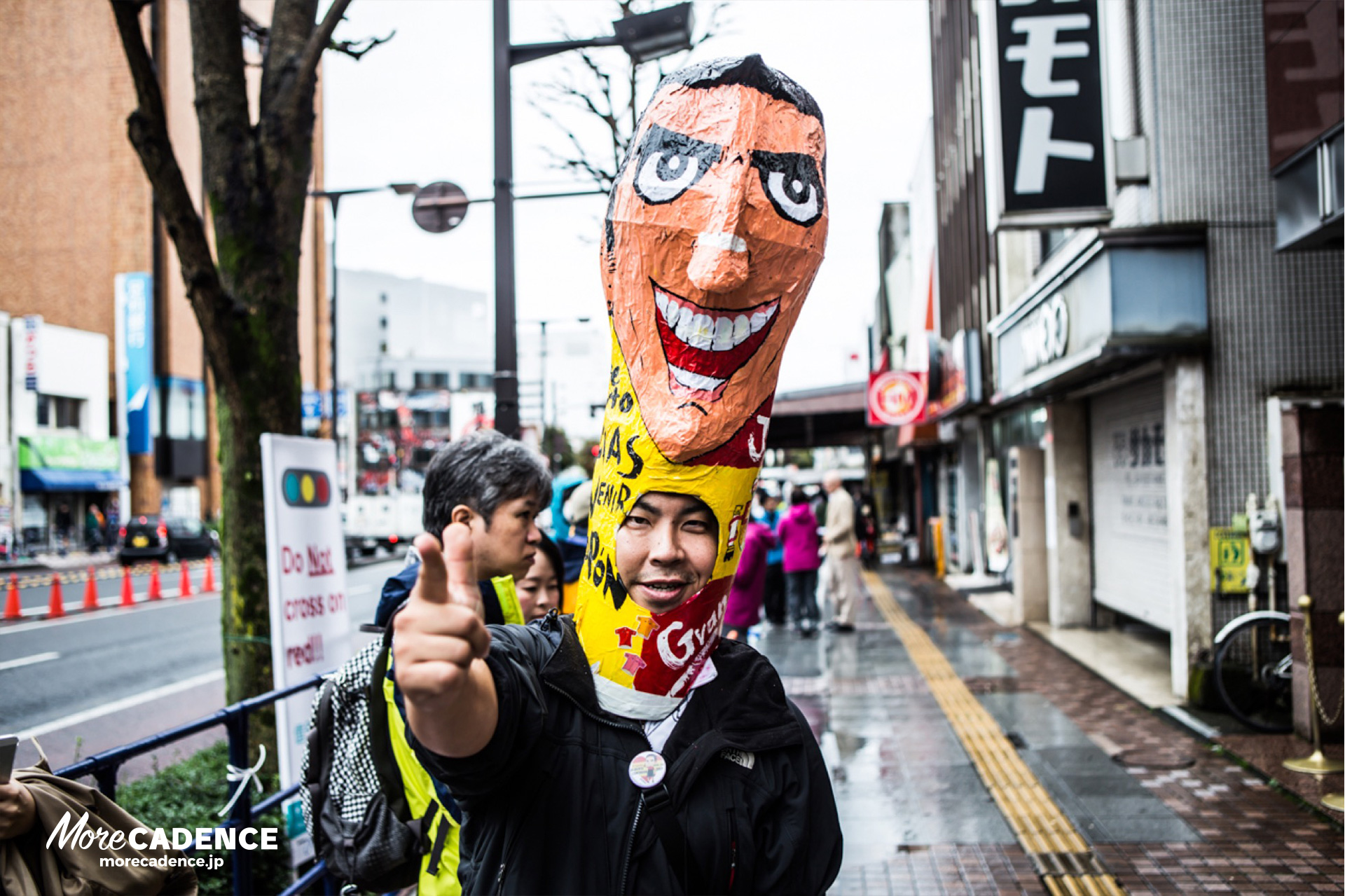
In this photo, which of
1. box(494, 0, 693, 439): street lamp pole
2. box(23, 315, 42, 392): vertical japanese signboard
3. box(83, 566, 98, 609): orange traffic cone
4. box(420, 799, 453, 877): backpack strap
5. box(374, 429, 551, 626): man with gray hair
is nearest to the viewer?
box(420, 799, 453, 877): backpack strap

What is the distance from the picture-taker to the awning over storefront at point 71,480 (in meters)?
30.5

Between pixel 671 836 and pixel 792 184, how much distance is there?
131 centimetres

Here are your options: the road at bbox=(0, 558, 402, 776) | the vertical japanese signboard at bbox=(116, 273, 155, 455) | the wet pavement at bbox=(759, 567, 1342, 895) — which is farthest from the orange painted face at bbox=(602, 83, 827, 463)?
the vertical japanese signboard at bbox=(116, 273, 155, 455)

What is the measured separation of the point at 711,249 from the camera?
1817 millimetres

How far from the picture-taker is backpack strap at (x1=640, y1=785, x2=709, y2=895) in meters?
1.79

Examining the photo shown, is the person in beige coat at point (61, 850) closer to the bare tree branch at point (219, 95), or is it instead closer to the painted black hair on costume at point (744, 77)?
the painted black hair on costume at point (744, 77)

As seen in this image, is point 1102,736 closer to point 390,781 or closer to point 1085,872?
point 1085,872

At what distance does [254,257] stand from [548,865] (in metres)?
4.15

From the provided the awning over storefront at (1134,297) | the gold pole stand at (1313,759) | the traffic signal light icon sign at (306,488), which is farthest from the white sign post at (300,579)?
the awning over storefront at (1134,297)

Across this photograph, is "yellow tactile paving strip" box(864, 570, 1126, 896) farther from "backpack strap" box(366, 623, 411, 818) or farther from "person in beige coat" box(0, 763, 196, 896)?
"person in beige coat" box(0, 763, 196, 896)

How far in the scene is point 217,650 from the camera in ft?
42.6

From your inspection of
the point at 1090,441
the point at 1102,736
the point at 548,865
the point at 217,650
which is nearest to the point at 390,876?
the point at 548,865

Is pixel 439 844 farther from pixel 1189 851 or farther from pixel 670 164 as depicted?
pixel 1189 851

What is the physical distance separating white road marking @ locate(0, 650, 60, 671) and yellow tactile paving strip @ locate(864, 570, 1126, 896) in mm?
10563
